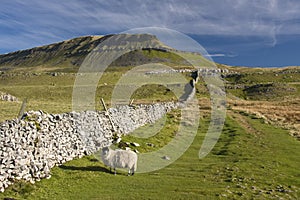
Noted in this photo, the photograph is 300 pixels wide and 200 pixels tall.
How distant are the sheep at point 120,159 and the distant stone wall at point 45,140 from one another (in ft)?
9.33

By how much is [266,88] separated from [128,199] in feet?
350

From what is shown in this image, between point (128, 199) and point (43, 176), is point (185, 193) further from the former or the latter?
point (43, 176)

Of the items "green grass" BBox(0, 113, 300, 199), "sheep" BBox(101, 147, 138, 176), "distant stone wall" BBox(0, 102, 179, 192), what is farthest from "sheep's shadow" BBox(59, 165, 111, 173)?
"distant stone wall" BBox(0, 102, 179, 192)

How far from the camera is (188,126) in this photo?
42.0m

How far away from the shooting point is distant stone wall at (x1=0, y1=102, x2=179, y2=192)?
1502 centimetres

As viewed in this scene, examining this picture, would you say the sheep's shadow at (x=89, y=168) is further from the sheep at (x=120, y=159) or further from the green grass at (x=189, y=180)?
the sheep at (x=120, y=159)

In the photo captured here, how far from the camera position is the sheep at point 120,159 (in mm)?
18609

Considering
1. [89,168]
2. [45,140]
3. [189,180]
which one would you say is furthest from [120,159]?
[45,140]

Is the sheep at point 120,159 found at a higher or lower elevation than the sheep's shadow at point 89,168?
higher

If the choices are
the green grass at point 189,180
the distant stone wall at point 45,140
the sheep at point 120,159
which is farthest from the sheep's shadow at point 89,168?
the distant stone wall at point 45,140

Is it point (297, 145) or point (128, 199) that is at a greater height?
point (297, 145)

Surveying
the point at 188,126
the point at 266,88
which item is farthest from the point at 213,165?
the point at 266,88

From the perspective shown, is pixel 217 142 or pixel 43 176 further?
pixel 217 142

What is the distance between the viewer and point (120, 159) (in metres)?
18.6
